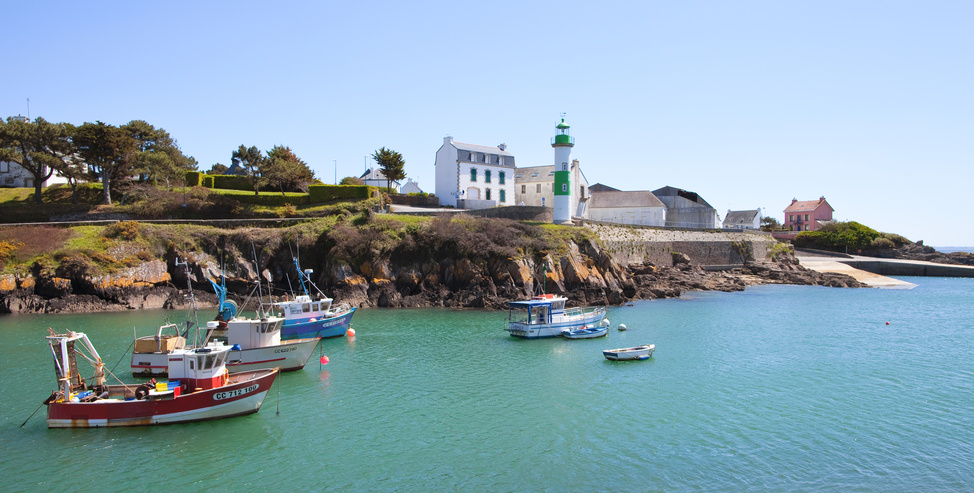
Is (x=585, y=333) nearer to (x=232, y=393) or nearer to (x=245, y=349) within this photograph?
(x=245, y=349)

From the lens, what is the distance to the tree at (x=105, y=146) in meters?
53.0

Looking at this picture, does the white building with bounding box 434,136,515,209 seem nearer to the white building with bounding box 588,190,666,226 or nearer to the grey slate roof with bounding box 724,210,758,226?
the white building with bounding box 588,190,666,226

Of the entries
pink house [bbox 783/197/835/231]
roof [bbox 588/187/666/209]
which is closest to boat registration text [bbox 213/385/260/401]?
roof [bbox 588/187/666/209]

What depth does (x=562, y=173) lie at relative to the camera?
5922 centimetres

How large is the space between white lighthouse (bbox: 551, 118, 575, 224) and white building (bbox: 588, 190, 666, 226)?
1531 centimetres

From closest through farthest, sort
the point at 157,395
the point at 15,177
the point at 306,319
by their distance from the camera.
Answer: the point at 157,395 → the point at 306,319 → the point at 15,177

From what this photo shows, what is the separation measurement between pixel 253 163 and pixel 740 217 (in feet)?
244

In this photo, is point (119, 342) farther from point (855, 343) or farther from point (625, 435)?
point (855, 343)

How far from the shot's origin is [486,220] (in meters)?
53.0

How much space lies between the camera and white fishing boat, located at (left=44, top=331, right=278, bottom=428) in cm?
1930

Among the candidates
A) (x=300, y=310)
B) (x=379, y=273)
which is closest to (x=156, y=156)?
(x=379, y=273)

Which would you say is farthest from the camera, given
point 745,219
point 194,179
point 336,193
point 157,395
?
point 745,219

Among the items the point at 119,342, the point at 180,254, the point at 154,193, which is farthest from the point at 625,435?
the point at 154,193

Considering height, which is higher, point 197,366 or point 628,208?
point 628,208
